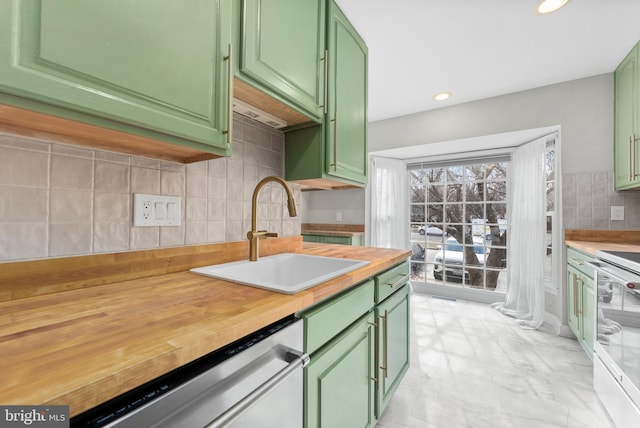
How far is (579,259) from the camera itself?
6.67 feet

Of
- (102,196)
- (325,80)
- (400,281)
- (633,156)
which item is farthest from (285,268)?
(633,156)

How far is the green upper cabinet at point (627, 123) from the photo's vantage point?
1.94 meters

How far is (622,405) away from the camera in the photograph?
1.29 metres

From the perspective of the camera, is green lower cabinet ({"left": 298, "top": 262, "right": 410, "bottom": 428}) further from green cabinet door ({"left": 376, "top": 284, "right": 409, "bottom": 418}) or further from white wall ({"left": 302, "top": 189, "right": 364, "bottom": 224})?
white wall ({"left": 302, "top": 189, "right": 364, "bottom": 224})

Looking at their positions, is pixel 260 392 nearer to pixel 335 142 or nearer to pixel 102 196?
pixel 102 196

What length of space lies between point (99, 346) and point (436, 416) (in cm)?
170

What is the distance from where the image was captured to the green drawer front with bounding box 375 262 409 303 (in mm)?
1254

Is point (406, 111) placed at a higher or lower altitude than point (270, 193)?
higher

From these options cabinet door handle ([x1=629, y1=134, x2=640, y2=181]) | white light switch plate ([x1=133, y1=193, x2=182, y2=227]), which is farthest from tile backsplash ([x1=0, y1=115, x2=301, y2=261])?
cabinet door handle ([x1=629, y1=134, x2=640, y2=181])

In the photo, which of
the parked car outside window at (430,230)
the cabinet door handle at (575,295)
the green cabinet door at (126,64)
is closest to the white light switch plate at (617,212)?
the cabinet door handle at (575,295)

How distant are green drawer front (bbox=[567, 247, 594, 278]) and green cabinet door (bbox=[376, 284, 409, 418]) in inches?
51.3

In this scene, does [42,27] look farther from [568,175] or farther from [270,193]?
[568,175]

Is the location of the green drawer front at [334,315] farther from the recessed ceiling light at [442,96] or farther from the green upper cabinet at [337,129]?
the recessed ceiling light at [442,96]

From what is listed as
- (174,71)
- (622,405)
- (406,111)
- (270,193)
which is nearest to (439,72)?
(406,111)
